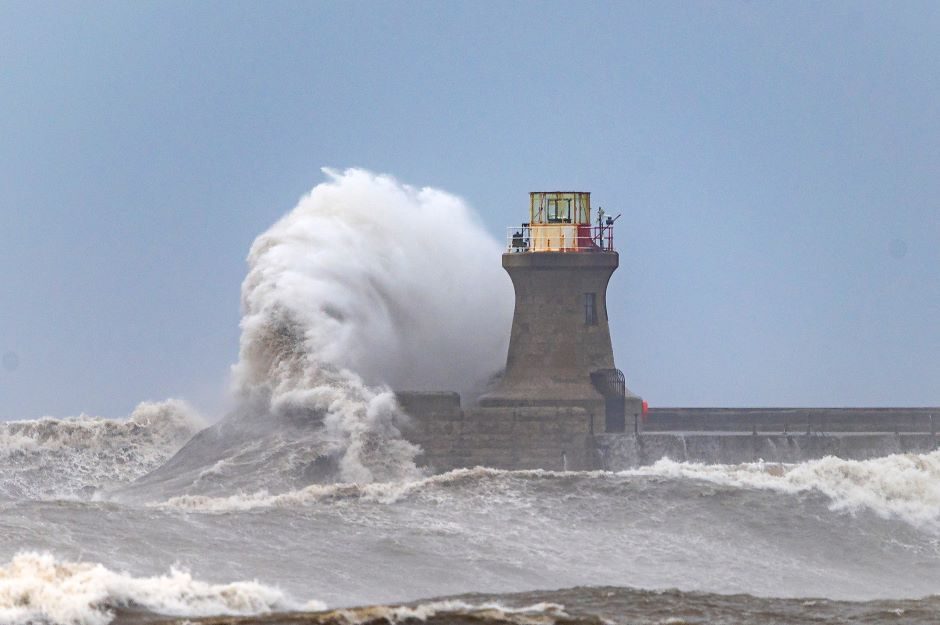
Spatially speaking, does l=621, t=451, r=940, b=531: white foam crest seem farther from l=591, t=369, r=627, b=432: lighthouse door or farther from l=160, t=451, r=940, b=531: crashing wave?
l=591, t=369, r=627, b=432: lighthouse door

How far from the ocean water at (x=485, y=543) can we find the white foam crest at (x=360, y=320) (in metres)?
0.71

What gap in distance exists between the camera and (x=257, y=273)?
2773 centimetres

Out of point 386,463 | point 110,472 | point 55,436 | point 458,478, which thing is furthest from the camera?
point 55,436

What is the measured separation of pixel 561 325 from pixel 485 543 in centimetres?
738

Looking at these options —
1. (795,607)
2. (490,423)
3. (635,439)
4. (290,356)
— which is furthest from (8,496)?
(795,607)

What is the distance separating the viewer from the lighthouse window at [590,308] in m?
26.9

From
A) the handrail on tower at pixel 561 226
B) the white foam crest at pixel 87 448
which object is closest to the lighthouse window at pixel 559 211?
the handrail on tower at pixel 561 226

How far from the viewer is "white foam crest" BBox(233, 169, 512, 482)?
25.5 metres

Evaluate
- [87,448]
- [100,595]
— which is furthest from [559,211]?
[100,595]

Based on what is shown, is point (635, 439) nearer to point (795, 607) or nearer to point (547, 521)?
point (547, 521)

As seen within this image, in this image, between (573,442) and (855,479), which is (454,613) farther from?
(855,479)

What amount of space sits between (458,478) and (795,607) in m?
7.25

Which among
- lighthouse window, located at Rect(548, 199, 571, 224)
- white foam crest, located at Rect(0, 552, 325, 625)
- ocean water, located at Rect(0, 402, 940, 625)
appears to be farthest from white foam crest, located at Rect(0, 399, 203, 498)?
white foam crest, located at Rect(0, 552, 325, 625)

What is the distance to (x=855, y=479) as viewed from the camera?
81.2 feet
